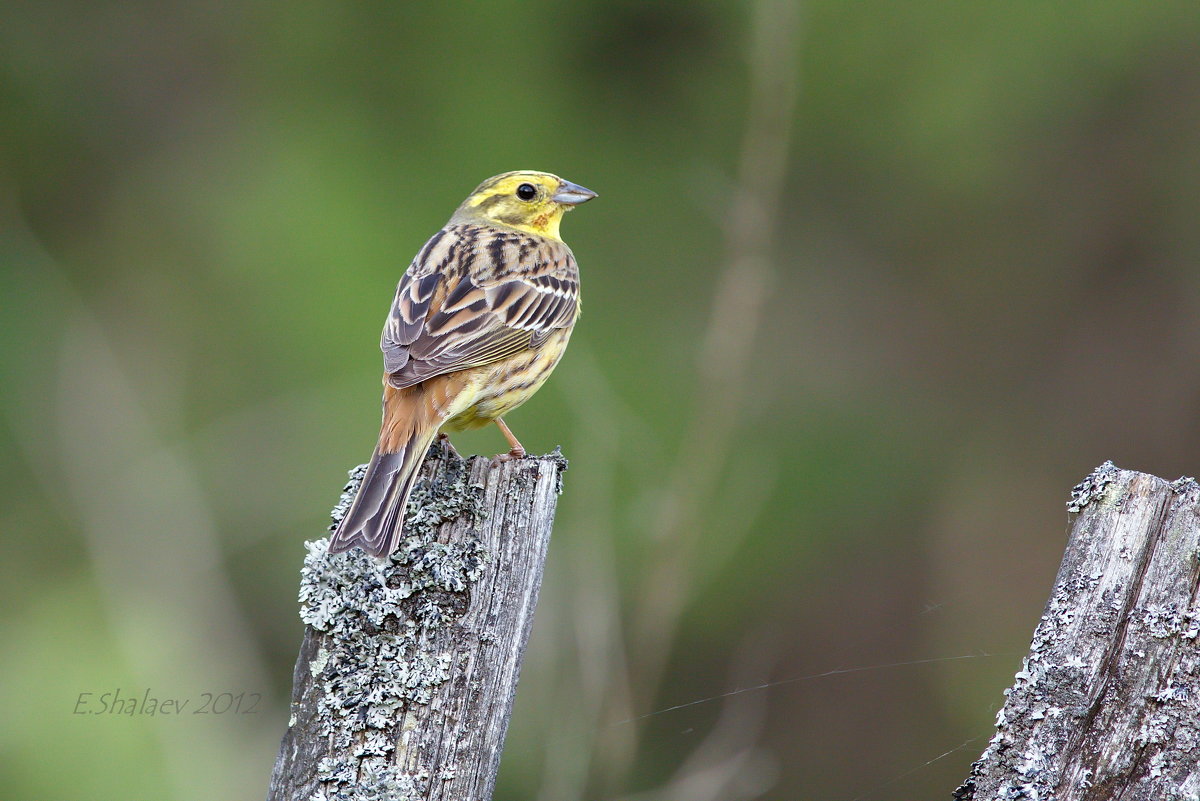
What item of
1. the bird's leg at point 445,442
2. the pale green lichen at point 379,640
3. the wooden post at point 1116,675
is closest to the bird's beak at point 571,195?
the bird's leg at point 445,442

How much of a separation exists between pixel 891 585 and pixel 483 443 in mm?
2814

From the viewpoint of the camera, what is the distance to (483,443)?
6.65m

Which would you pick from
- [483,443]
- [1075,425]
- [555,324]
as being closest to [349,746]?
[555,324]

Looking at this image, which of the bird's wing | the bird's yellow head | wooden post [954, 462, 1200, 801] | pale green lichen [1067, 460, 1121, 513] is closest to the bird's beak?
the bird's yellow head

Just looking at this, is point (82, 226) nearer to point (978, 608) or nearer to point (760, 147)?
point (760, 147)

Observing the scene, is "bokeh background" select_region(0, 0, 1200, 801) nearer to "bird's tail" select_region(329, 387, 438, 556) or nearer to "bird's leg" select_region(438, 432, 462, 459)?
"bird's leg" select_region(438, 432, 462, 459)

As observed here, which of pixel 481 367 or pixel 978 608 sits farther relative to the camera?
pixel 978 608

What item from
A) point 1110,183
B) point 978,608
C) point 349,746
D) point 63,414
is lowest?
point 978,608

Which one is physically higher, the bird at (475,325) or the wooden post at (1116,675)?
the bird at (475,325)

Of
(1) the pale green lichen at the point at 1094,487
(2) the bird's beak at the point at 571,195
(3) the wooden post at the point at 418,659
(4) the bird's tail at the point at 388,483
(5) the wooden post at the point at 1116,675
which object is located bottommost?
(5) the wooden post at the point at 1116,675

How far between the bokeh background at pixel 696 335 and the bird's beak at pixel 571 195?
164 cm

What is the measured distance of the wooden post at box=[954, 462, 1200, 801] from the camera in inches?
80.9

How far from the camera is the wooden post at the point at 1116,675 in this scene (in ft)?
6.74

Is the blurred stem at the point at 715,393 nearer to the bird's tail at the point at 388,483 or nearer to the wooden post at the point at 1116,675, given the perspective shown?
the bird's tail at the point at 388,483
